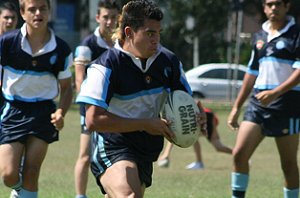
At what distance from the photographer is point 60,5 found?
53.8 meters

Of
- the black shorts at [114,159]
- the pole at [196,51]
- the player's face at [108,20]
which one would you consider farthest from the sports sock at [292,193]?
the pole at [196,51]

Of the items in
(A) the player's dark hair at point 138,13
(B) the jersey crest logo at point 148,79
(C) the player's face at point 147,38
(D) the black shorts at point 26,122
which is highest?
(A) the player's dark hair at point 138,13

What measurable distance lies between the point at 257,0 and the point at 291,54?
115 feet

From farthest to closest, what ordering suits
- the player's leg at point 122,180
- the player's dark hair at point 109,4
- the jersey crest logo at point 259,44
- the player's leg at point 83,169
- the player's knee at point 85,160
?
the player's dark hair at point 109,4 → the player's knee at point 85,160 → the player's leg at point 83,169 → the jersey crest logo at point 259,44 → the player's leg at point 122,180

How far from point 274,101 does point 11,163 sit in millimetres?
2739

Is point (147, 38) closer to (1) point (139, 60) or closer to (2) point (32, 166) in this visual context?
(1) point (139, 60)

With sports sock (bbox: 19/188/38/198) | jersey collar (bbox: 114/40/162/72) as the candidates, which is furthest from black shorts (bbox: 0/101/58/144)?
jersey collar (bbox: 114/40/162/72)

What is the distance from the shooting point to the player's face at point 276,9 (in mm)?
8617

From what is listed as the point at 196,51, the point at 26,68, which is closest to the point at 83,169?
the point at 26,68

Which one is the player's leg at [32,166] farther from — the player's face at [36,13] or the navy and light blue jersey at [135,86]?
the navy and light blue jersey at [135,86]

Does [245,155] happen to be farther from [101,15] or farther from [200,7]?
[200,7]

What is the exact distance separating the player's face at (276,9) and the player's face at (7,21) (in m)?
2.69

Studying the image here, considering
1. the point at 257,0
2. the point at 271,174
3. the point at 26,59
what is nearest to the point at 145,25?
the point at 26,59

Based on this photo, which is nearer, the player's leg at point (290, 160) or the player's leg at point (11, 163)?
the player's leg at point (11, 163)
